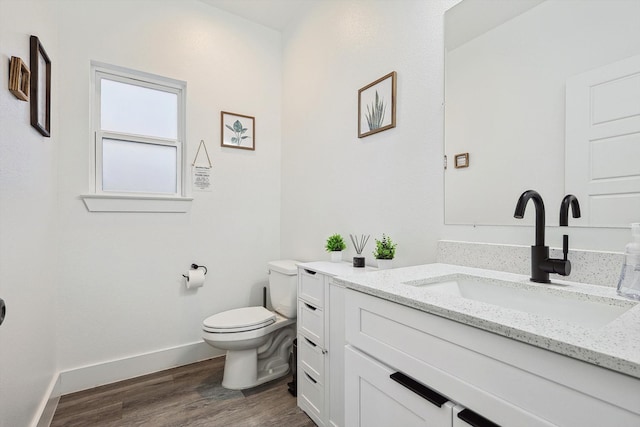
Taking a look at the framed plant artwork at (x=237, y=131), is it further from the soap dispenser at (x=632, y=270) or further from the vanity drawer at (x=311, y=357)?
the soap dispenser at (x=632, y=270)

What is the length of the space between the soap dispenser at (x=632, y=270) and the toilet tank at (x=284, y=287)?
1.62 meters

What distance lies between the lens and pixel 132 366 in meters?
2.17

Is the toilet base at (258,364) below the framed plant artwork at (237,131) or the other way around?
below

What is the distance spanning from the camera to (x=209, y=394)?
196 cm

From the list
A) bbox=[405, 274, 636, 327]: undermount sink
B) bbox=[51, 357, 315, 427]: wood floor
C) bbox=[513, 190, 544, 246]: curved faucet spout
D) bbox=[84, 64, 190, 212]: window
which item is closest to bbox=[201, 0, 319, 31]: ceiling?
bbox=[84, 64, 190, 212]: window

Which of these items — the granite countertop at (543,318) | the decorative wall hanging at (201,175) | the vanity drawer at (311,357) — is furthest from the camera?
the decorative wall hanging at (201,175)

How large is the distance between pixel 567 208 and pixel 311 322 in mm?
1283

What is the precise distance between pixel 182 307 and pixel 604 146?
2.54 m

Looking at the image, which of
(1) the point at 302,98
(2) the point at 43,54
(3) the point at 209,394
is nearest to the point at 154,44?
(2) the point at 43,54

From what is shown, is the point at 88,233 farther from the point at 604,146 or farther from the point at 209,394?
the point at 604,146

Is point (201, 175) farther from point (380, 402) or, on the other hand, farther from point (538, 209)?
point (538, 209)

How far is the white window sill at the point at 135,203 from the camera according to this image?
2.06 m

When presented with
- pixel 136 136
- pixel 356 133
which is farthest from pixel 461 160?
pixel 136 136

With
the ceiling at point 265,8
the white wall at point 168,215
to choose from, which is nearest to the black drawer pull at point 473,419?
the white wall at point 168,215
